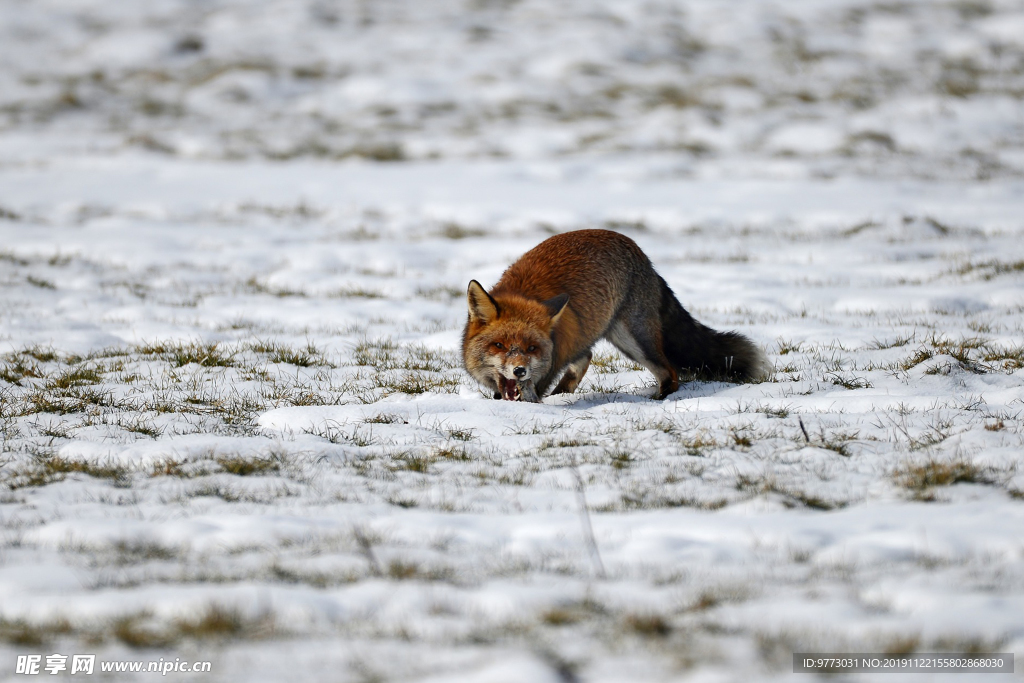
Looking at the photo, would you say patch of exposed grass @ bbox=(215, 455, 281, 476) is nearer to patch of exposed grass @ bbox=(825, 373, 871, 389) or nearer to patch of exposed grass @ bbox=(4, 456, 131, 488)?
patch of exposed grass @ bbox=(4, 456, 131, 488)

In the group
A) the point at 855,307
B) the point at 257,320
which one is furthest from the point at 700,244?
the point at 257,320

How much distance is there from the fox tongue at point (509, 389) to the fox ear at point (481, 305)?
0.65 m

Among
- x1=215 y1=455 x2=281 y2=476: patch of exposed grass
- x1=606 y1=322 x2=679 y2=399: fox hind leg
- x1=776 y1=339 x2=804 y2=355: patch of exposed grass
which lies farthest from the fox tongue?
x1=776 y1=339 x2=804 y2=355: patch of exposed grass

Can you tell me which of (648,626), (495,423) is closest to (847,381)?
(495,423)

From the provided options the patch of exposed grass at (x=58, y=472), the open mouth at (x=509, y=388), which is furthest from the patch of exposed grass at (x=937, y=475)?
the patch of exposed grass at (x=58, y=472)

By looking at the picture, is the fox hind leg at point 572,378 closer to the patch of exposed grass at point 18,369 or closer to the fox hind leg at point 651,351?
the fox hind leg at point 651,351

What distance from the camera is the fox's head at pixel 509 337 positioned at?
23.5 ft

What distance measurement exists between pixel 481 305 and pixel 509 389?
918mm

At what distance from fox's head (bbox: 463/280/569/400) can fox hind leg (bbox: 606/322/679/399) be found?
112 centimetres

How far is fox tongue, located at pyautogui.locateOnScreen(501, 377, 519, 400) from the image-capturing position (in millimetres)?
7507

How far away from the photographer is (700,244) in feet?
57.8

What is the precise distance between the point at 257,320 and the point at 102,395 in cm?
422

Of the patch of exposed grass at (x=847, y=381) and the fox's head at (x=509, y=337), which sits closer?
the fox's head at (x=509, y=337)

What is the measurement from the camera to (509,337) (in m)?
7.22
